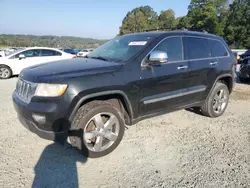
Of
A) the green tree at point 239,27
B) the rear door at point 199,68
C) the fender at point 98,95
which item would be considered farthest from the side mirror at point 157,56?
the green tree at point 239,27

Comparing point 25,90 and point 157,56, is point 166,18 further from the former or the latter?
point 25,90

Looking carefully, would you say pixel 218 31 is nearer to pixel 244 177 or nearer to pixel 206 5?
pixel 206 5

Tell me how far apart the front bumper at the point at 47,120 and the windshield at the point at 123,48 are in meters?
1.32

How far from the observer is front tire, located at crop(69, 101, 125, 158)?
9.56ft

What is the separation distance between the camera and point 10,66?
10109 mm

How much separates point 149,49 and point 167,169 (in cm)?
184

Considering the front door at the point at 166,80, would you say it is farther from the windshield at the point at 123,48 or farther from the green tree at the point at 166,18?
the green tree at the point at 166,18

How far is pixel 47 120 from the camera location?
8.89 feet

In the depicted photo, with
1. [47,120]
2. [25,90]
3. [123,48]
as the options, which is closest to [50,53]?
[123,48]

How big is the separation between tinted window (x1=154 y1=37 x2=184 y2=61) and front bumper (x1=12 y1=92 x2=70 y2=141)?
1.98 m

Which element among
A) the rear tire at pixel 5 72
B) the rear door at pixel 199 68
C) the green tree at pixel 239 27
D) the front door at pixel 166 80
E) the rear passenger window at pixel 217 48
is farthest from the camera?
the green tree at pixel 239 27

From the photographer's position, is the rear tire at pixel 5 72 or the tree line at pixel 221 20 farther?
the tree line at pixel 221 20

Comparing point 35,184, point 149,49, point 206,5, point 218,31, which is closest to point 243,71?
point 149,49

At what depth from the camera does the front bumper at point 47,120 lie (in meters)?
2.69
